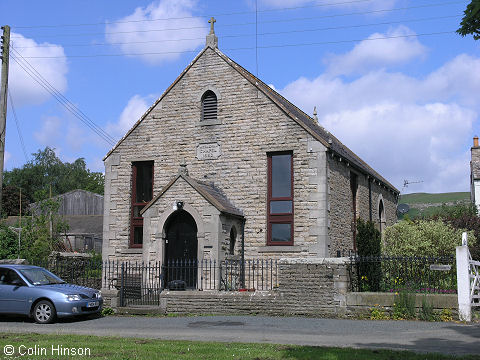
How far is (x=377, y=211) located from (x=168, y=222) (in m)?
12.8

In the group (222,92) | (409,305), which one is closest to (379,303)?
(409,305)

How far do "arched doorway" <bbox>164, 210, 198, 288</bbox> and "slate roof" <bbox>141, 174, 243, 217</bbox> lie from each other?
3.11ft

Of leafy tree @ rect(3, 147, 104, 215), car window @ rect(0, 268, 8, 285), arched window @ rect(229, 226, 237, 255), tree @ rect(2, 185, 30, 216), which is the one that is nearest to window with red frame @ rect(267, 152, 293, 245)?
arched window @ rect(229, 226, 237, 255)

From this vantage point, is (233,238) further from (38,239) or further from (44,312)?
(38,239)

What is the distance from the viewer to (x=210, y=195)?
61.5 feet

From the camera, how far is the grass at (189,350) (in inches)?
327

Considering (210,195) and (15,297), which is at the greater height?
(210,195)

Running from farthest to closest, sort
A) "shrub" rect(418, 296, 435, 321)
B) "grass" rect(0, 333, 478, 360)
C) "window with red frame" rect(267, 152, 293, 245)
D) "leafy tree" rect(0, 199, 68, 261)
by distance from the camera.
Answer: "leafy tree" rect(0, 199, 68, 261), "window with red frame" rect(267, 152, 293, 245), "shrub" rect(418, 296, 435, 321), "grass" rect(0, 333, 478, 360)

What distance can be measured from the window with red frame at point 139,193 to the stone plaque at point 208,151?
7.47ft

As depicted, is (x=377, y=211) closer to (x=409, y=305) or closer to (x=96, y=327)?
(x=409, y=305)

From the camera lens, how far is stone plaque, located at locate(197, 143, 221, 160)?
21.2 metres

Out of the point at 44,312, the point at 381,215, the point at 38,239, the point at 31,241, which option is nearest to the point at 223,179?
the point at 44,312

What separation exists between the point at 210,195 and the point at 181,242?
211 cm

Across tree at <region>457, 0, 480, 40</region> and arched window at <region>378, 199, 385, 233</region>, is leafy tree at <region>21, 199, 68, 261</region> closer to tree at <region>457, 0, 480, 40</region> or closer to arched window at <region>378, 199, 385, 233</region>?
arched window at <region>378, 199, 385, 233</region>
